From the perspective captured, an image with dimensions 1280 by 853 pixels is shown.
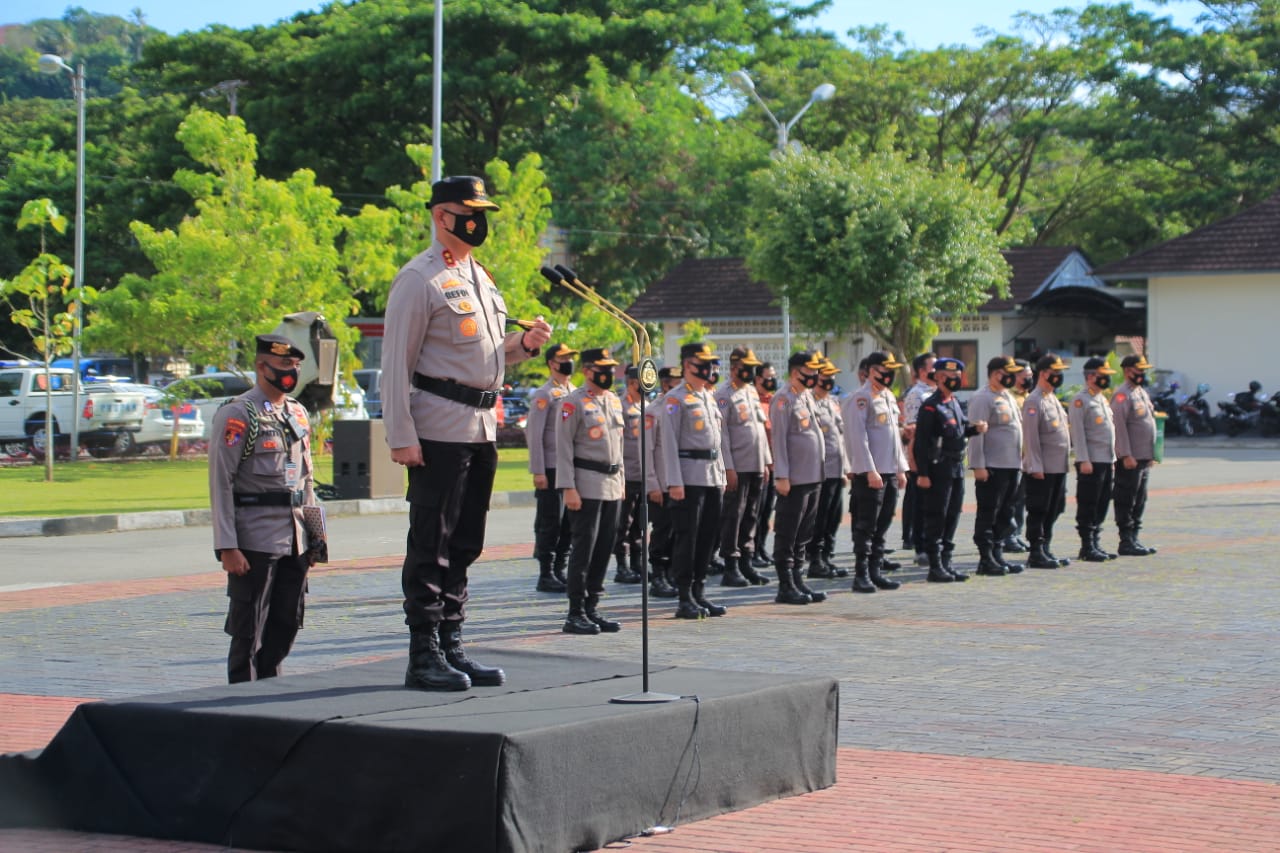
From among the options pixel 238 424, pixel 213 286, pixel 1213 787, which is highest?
pixel 213 286

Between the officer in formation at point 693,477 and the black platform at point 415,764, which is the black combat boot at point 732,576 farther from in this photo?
the black platform at point 415,764

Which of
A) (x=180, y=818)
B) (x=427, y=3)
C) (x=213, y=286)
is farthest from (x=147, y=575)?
(x=427, y=3)

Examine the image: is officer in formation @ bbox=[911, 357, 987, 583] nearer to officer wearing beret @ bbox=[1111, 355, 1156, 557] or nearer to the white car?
officer wearing beret @ bbox=[1111, 355, 1156, 557]

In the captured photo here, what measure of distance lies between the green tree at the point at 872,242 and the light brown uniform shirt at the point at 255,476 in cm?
2709

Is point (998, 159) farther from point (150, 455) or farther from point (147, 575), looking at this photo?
Result: point (147, 575)

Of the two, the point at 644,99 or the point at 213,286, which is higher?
the point at 644,99

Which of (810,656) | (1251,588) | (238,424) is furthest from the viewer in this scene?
(1251,588)

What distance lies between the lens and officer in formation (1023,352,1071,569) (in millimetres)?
15438

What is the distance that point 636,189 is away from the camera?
48312 millimetres

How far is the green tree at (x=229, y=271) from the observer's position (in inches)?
1116

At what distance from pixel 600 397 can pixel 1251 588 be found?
231 inches

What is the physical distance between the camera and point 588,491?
1116 cm

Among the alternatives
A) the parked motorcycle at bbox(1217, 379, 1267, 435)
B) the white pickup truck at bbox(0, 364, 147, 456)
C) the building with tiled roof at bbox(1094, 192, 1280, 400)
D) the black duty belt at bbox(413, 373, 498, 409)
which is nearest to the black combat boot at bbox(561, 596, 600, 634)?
the black duty belt at bbox(413, 373, 498, 409)

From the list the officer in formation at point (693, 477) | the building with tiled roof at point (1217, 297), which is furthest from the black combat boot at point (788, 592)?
the building with tiled roof at point (1217, 297)
